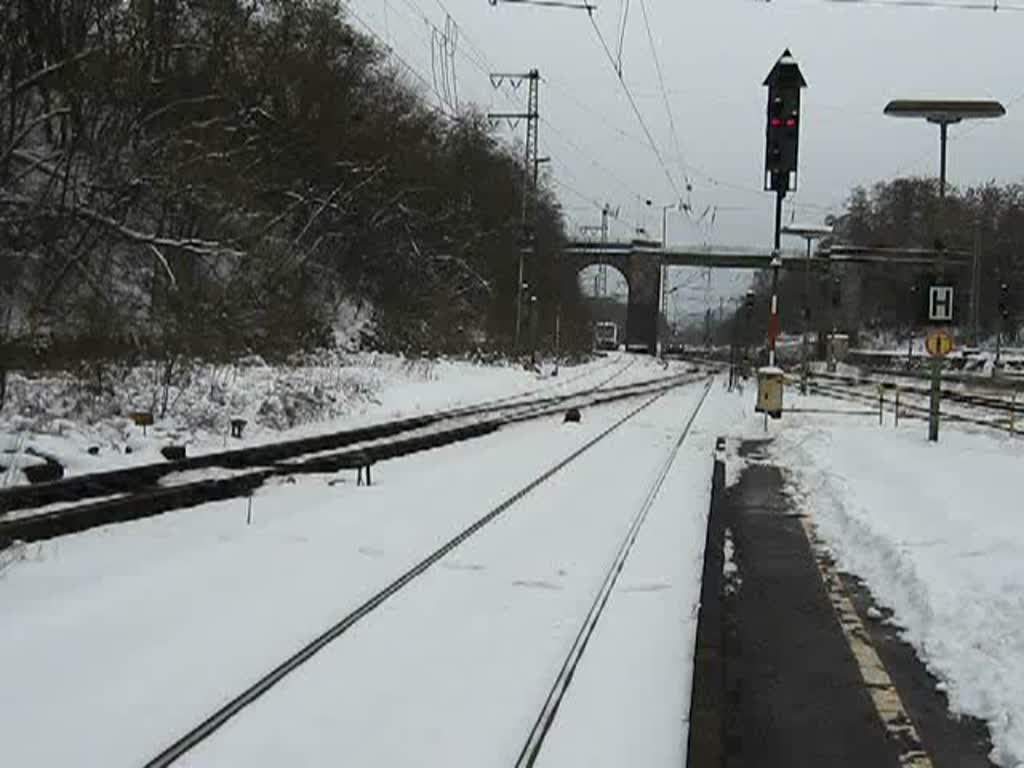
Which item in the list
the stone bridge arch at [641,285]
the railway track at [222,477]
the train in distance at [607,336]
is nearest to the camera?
the railway track at [222,477]

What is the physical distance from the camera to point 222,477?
14109 mm

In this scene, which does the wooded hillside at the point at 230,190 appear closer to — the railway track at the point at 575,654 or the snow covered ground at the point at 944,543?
the railway track at the point at 575,654

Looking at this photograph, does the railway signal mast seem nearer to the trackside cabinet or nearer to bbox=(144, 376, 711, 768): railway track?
the trackside cabinet

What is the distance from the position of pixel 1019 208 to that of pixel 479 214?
2897 inches

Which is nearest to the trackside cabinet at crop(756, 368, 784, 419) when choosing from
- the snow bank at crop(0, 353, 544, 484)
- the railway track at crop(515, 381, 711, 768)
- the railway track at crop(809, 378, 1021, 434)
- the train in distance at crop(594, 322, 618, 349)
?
the railway track at crop(809, 378, 1021, 434)

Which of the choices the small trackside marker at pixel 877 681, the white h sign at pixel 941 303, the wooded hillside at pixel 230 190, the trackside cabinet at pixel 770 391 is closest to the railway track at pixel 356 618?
the small trackside marker at pixel 877 681

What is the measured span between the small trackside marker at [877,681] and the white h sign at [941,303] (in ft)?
47.3

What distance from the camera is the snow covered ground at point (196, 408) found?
15.8 meters

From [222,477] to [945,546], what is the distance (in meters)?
8.25

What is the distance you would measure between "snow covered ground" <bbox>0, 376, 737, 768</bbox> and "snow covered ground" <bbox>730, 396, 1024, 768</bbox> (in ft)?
5.39

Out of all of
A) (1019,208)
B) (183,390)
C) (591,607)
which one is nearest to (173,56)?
(183,390)

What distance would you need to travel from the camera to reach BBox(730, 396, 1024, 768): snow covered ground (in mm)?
7051

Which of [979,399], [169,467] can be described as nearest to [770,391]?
[169,467]

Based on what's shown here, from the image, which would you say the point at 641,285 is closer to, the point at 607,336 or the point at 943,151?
the point at 607,336
